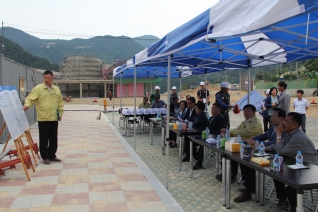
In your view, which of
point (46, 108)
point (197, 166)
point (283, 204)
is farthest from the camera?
point (197, 166)

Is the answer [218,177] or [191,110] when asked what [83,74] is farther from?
[218,177]

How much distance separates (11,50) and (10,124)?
67329 millimetres

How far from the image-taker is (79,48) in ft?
401

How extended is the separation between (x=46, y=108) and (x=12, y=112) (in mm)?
790

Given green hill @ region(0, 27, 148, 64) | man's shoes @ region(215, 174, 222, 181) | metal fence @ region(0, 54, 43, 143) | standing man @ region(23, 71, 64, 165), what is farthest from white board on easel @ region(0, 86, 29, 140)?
green hill @ region(0, 27, 148, 64)

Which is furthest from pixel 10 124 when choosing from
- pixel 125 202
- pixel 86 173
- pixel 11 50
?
pixel 11 50

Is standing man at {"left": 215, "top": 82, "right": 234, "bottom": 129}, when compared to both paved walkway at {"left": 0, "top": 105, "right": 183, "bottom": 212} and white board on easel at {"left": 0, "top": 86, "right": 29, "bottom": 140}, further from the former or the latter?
white board on easel at {"left": 0, "top": 86, "right": 29, "bottom": 140}

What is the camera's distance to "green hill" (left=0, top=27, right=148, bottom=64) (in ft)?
374

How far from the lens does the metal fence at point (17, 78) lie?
28.4 feet

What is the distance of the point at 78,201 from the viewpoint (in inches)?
168

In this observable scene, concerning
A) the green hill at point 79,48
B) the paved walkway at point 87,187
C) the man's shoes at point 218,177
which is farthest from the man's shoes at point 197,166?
the green hill at point 79,48

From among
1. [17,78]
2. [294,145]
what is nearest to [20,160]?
[294,145]

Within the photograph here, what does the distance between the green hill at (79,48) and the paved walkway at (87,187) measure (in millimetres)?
103191

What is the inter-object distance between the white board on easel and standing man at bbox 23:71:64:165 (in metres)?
0.27
